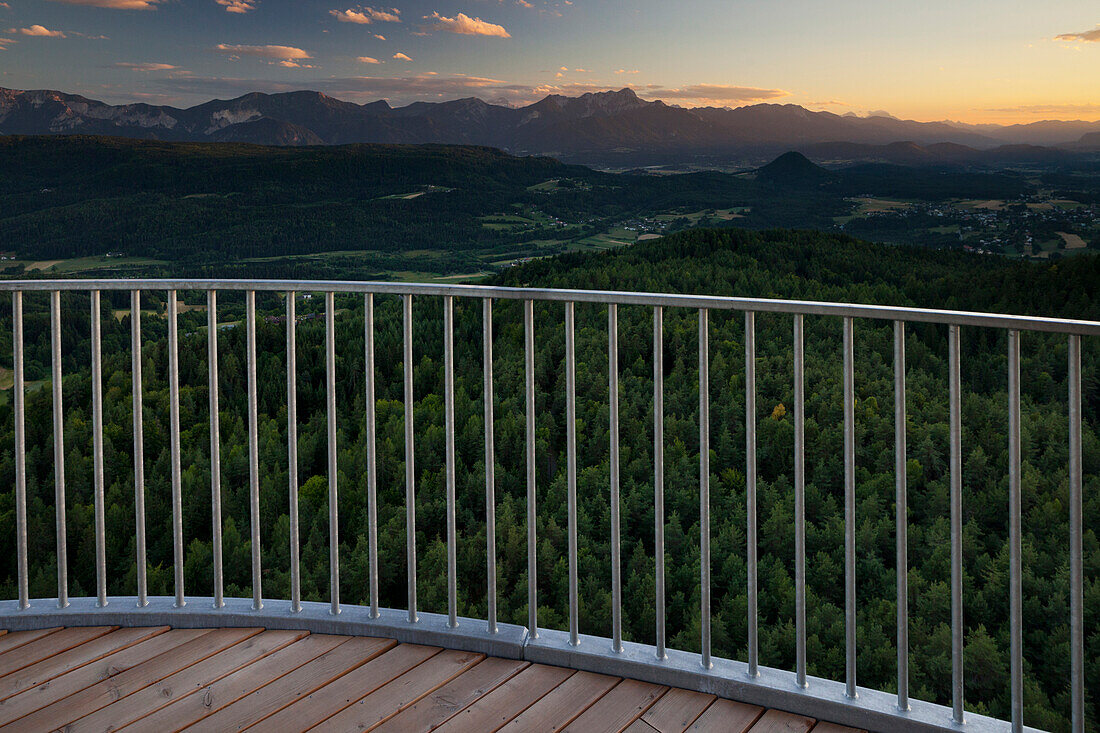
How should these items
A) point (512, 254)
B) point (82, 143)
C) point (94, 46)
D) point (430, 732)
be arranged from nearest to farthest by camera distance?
point (430, 732) → point (512, 254) → point (94, 46) → point (82, 143)

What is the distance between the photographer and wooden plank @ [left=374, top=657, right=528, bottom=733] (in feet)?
5.99

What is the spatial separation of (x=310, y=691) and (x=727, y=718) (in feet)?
3.60

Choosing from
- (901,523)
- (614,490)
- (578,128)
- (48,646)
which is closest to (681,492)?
(614,490)

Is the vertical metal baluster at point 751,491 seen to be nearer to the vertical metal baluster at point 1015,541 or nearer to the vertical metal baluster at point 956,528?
the vertical metal baluster at point 956,528

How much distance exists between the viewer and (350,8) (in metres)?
72.4

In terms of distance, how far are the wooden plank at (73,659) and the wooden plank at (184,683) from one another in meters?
0.27

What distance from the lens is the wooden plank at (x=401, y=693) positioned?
1826mm

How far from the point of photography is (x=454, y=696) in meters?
1.95

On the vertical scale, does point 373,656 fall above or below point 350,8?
below

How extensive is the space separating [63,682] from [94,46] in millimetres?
84205

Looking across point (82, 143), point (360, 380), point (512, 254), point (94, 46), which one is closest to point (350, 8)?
point (94, 46)

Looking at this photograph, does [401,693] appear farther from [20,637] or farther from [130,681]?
[20,637]

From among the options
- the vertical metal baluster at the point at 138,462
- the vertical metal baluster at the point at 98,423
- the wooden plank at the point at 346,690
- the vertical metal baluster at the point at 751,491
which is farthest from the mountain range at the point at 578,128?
the vertical metal baluster at the point at 98,423

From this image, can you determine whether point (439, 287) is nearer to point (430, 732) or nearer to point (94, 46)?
point (430, 732)
